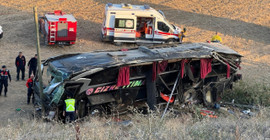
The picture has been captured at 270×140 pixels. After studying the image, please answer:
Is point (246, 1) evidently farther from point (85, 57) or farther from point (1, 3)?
point (85, 57)

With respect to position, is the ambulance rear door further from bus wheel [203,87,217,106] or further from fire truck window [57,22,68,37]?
bus wheel [203,87,217,106]

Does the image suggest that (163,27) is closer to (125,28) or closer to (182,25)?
(125,28)

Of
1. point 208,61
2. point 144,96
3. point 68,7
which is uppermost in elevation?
point 68,7

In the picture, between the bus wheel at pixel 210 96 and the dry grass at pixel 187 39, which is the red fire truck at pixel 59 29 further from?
the bus wheel at pixel 210 96

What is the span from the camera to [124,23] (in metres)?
19.5

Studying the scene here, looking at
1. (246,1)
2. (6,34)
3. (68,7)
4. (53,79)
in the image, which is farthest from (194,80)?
(246,1)

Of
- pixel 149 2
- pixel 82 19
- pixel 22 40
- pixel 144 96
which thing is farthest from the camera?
pixel 149 2

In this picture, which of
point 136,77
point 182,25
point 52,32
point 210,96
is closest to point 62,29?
point 52,32

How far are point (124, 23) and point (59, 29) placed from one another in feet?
12.0

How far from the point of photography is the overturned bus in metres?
9.98

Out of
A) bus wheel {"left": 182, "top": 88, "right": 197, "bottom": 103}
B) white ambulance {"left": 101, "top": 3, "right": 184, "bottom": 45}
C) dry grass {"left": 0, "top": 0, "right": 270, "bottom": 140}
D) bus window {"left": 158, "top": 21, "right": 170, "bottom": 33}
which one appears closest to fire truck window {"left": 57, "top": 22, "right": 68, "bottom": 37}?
dry grass {"left": 0, "top": 0, "right": 270, "bottom": 140}

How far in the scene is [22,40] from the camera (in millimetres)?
20375

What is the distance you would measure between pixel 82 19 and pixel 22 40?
5419 millimetres

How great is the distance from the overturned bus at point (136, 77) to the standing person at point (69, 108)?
0.20 m
